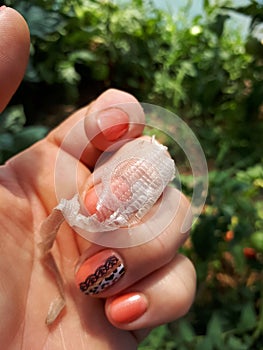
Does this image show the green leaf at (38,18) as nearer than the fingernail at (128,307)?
No

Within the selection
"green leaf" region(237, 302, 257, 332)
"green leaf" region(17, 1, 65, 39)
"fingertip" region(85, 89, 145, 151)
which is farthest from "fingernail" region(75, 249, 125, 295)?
"green leaf" region(17, 1, 65, 39)

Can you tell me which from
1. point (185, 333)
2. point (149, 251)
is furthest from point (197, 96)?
point (149, 251)

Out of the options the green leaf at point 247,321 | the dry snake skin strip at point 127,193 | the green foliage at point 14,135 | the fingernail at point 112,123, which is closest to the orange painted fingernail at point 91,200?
the dry snake skin strip at point 127,193

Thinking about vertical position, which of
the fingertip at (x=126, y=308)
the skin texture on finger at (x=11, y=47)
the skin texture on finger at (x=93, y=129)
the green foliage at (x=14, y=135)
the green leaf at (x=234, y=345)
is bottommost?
the green leaf at (x=234, y=345)

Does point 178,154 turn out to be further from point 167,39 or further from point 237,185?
point 167,39

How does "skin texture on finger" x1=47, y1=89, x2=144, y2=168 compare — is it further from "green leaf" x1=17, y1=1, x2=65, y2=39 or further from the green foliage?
"green leaf" x1=17, y1=1, x2=65, y2=39

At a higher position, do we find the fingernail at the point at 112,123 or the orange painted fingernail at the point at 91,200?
the fingernail at the point at 112,123

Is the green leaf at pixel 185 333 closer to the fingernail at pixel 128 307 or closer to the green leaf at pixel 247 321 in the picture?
the green leaf at pixel 247 321
